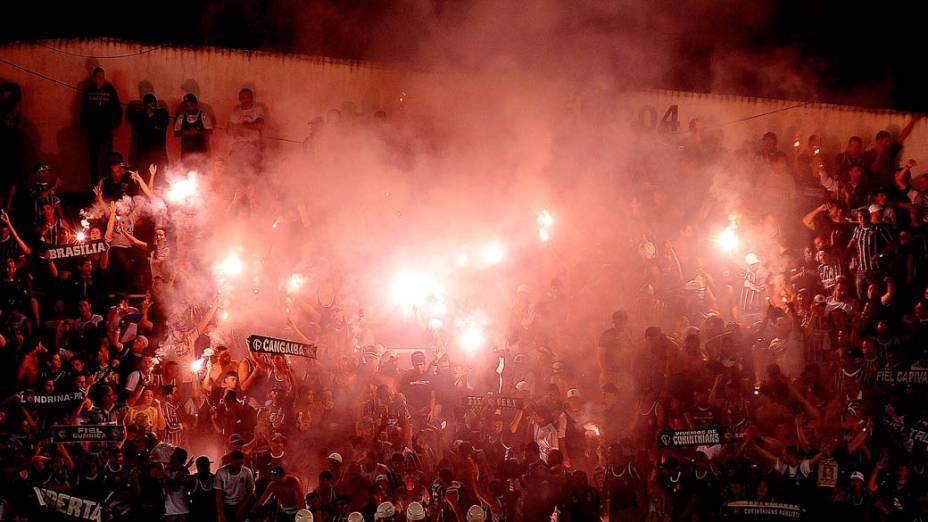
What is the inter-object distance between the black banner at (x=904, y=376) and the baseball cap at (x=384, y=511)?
17.5 feet

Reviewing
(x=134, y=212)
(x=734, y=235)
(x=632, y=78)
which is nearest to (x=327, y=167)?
(x=134, y=212)

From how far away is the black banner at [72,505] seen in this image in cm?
770

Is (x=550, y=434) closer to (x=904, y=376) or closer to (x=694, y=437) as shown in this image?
(x=694, y=437)

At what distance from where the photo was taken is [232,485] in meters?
8.01

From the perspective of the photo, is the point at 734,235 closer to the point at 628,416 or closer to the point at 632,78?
the point at 632,78

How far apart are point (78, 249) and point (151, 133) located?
7.95ft

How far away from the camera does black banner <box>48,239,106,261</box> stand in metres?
9.61

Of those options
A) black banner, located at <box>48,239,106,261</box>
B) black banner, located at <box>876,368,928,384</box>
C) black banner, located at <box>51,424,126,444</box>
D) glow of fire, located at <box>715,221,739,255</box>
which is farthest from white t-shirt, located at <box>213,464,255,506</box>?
glow of fire, located at <box>715,221,739,255</box>

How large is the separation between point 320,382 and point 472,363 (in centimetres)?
201

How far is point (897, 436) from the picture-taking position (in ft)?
29.0

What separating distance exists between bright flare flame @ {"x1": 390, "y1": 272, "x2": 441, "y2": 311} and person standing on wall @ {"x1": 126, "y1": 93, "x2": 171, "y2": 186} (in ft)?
11.1

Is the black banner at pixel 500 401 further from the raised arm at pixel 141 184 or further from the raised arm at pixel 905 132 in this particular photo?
the raised arm at pixel 905 132

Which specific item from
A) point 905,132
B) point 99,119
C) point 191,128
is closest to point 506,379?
point 191,128

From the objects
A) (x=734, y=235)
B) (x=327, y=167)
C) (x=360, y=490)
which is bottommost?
(x=360, y=490)
